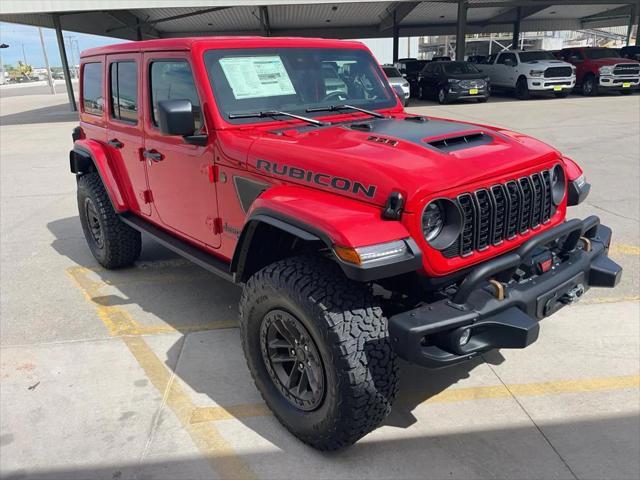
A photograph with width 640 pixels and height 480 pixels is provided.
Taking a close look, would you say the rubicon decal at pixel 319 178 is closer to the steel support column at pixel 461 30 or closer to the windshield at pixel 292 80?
the windshield at pixel 292 80

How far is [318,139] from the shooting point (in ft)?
9.69

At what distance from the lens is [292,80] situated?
3510 millimetres

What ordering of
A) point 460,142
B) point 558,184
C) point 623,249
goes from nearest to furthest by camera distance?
point 460,142, point 558,184, point 623,249

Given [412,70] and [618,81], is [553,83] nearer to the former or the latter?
[618,81]

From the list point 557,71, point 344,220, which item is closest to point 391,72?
point 557,71

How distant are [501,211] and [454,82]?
1741cm

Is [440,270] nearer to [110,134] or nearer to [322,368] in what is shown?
[322,368]

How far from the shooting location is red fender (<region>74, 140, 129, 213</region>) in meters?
4.52

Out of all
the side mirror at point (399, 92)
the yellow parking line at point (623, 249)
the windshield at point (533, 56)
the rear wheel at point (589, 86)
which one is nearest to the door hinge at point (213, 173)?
the side mirror at point (399, 92)

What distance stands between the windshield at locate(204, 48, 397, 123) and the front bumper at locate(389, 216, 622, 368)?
161cm

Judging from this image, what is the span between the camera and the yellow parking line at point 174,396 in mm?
2602

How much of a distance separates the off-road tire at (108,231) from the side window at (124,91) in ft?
2.49

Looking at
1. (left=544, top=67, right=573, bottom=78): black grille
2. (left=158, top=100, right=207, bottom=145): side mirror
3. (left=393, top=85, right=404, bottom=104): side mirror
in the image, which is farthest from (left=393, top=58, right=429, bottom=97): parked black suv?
(left=158, top=100, right=207, bottom=145): side mirror

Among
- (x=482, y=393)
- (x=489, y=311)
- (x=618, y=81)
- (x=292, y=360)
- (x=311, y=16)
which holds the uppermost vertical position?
(x=311, y=16)
